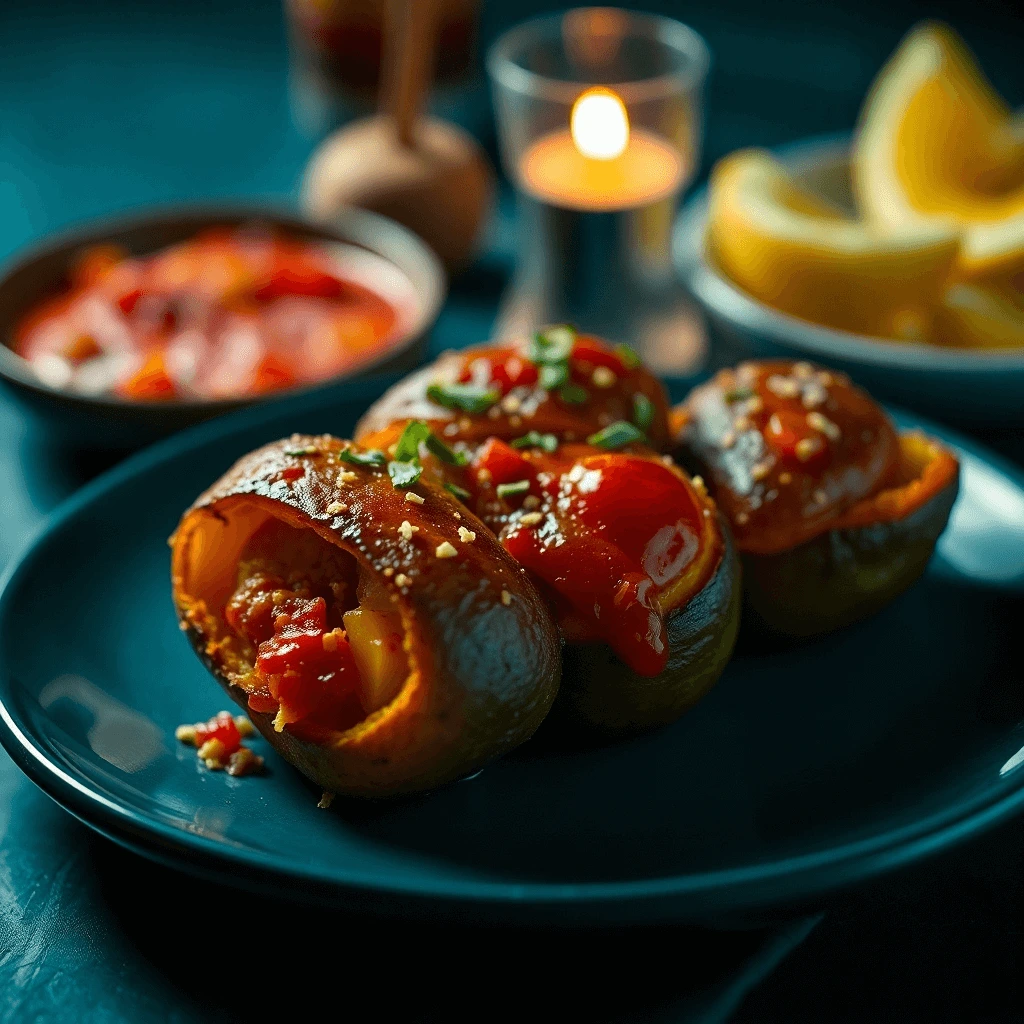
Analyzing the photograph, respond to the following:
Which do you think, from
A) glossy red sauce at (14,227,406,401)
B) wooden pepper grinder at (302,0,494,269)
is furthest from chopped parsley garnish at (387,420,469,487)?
wooden pepper grinder at (302,0,494,269)

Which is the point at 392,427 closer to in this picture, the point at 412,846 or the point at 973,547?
the point at 412,846

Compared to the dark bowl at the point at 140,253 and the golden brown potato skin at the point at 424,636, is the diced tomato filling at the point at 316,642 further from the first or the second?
the dark bowl at the point at 140,253

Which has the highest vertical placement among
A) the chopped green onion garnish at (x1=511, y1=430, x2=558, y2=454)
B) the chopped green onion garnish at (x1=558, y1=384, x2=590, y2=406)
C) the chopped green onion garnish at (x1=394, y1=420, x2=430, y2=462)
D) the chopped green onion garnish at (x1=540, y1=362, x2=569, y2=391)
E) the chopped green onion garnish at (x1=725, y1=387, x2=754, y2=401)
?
the chopped green onion garnish at (x1=394, y1=420, x2=430, y2=462)

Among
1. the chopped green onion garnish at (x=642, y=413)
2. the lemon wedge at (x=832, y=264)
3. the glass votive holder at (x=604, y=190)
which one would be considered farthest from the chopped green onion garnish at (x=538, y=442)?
the glass votive holder at (x=604, y=190)

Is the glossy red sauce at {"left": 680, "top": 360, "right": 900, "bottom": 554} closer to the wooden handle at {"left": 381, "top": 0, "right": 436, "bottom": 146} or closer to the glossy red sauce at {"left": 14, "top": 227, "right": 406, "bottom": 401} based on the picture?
the glossy red sauce at {"left": 14, "top": 227, "right": 406, "bottom": 401}

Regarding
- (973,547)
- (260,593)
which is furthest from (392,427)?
(973,547)

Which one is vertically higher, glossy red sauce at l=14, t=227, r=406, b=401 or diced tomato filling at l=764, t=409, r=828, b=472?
diced tomato filling at l=764, t=409, r=828, b=472
